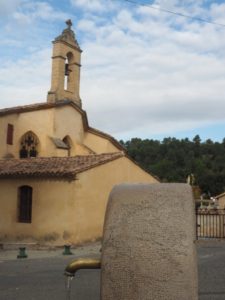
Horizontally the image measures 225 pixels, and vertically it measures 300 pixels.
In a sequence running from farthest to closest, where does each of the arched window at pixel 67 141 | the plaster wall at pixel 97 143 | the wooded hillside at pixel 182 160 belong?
the wooded hillside at pixel 182 160, the plaster wall at pixel 97 143, the arched window at pixel 67 141

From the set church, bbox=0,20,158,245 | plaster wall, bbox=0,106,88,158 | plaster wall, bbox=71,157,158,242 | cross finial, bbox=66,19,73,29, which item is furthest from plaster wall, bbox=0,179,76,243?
cross finial, bbox=66,19,73,29

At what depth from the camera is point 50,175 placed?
56.9 feet

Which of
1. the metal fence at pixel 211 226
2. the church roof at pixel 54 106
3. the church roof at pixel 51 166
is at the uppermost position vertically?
the church roof at pixel 54 106

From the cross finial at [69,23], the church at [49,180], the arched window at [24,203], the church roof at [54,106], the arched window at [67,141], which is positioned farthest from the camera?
the cross finial at [69,23]

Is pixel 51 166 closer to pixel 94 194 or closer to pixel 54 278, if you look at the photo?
pixel 94 194

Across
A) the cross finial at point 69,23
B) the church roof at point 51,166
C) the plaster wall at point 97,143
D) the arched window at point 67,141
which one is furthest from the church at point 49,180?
the cross finial at point 69,23

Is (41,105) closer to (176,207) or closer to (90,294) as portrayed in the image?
(90,294)

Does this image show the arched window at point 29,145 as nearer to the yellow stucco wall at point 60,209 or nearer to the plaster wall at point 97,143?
the plaster wall at point 97,143

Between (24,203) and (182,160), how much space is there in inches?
2370

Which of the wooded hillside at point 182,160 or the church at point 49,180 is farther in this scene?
the wooded hillside at point 182,160

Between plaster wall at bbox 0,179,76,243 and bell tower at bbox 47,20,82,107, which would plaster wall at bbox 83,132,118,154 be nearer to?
bell tower at bbox 47,20,82,107

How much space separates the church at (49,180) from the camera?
17.1m

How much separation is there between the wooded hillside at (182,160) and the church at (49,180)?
45.4 metres

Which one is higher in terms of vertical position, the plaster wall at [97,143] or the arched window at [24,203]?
the plaster wall at [97,143]
